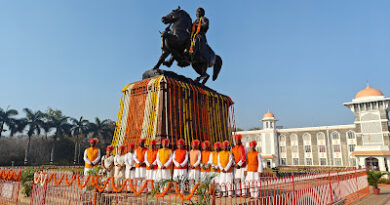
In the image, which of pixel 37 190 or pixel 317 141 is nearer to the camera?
pixel 37 190

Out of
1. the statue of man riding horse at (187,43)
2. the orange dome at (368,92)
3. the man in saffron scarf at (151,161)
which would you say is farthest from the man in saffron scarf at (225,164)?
the orange dome at (368,92)

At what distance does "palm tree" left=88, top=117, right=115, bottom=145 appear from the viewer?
40.5m

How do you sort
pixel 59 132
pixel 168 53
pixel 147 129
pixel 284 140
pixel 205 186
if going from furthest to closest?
pixel 284 140
pixel 59 132
pixel 168 53
pixel 147 129
pixel 205 186

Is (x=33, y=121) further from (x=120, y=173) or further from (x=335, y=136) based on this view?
(x=335, y=136)

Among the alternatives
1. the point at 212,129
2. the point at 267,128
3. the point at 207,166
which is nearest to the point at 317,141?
the point at 267,128

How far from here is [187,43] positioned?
979 centimetres

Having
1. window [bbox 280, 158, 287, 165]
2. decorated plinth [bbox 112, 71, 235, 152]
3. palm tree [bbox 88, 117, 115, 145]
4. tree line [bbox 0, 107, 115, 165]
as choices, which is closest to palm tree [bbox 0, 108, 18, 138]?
tree line [bbox 0, 107, 115, 165]

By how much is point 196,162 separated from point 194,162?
6 cm

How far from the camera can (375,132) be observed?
111 feet

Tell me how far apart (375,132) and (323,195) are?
34.2 meters

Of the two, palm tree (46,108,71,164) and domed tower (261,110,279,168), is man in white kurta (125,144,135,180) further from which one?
domed tower (261,110,279,168)

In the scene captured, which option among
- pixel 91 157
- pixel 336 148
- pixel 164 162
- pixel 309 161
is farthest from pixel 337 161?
pixel 91 157

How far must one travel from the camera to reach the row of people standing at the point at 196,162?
21.5ft

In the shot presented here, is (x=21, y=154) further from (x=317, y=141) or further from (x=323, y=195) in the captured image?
(x=317, y=141)
